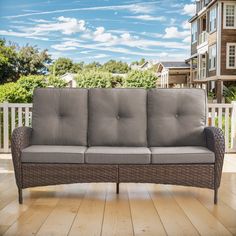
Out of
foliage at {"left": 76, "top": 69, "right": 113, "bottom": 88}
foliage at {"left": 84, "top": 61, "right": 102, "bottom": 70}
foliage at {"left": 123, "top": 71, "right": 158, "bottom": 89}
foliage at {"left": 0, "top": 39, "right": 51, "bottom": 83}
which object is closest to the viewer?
foliage at {"left": 76, "top": 69, "right": 113, "bottom": 88}

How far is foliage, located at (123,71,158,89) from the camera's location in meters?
15.7

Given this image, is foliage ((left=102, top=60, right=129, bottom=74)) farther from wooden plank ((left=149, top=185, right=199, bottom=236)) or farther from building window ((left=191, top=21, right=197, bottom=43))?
wooden plank ((left=149, top=185, right=199, bottom=236))

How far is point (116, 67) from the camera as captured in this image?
59.8 feet

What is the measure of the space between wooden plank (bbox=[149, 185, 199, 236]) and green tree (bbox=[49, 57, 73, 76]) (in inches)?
621

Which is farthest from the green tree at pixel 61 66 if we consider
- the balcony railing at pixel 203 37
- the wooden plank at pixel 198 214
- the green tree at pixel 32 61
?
the wooden plank at pixel 198 214

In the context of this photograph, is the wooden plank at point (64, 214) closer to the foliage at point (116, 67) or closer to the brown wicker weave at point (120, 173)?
the brown wicker weave at point (120, 173)

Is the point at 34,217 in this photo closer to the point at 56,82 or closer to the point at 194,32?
the point at 56,82

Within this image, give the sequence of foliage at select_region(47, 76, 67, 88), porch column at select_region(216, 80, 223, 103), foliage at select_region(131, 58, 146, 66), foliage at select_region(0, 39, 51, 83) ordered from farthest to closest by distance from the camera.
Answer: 1. foliage at select_region(0, 39, 51, 83)
2. foliage at select_region(131, 58, 146, 66)
3. porch column at select_region(216, 80, 223, 103)
4. foliage at select_region(47, 76, 67, 88)

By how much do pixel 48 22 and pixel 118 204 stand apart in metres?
21.5

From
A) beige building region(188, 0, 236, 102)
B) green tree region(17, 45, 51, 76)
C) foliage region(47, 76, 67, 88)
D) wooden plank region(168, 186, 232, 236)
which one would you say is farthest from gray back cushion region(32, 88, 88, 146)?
green tree region(17, 45, 51, 76)

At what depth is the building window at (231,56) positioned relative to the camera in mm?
17719

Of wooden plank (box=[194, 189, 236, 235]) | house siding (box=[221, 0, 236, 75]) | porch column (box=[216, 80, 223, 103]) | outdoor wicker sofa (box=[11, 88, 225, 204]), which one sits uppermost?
house siding (box=[221, 0, 236, 75])

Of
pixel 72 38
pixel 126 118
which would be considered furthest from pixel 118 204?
pixel 72 38

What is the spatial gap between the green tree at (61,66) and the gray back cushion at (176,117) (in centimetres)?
1550
